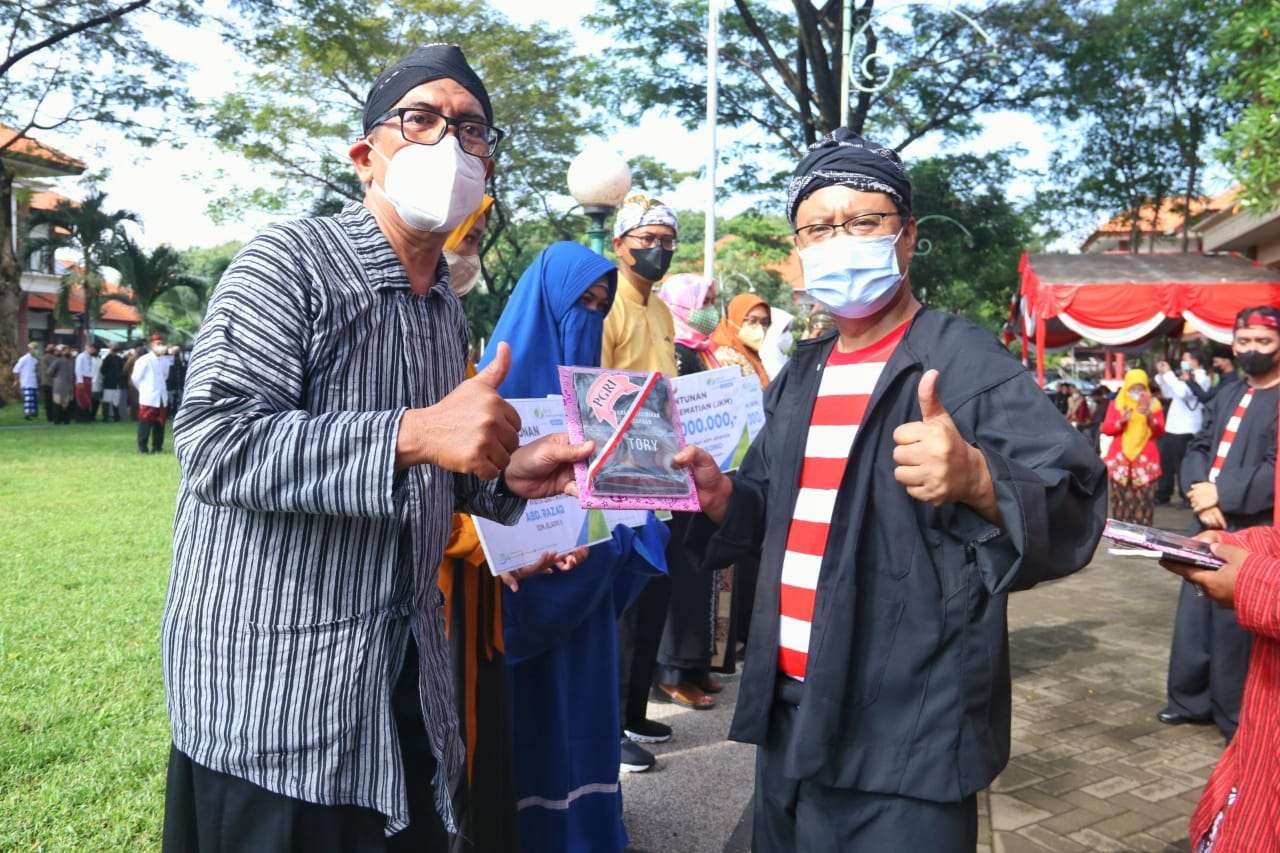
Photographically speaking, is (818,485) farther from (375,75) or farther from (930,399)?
(375,75)

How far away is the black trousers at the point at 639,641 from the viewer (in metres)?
4.43

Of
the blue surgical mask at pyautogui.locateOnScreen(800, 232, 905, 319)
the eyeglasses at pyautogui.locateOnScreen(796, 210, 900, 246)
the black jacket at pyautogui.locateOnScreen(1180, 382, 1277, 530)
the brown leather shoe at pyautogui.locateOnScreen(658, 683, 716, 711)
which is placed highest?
the eyeglasses at pyautogui.locateOnScreen(796, 210, 900, 246)

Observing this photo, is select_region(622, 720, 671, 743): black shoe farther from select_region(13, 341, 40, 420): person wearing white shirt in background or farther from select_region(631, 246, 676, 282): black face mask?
select_region(13, 341, 40, 420): person wearing white shirt in background

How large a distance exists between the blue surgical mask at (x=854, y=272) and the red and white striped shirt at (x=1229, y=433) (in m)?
3.86

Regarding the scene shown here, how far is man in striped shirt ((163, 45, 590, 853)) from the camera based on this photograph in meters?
1.52

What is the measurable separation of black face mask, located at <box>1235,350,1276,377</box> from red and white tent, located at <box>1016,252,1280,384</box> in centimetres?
885

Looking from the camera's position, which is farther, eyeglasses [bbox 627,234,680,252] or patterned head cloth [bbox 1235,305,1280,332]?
patterned head cloth [bbox 1235,305,1280,332]

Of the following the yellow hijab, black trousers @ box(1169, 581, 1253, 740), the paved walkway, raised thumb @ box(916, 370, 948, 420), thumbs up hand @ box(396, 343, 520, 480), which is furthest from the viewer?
the yellow hijab

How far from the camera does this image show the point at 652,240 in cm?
428

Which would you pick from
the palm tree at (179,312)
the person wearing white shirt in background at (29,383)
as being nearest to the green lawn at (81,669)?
the person wearing white shirt in background at (29,383)

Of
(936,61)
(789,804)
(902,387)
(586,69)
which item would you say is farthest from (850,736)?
(586,69)

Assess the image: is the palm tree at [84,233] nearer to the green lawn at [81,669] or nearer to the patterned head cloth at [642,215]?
the green lawn at [81,669]

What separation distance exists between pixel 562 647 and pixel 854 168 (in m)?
1.81

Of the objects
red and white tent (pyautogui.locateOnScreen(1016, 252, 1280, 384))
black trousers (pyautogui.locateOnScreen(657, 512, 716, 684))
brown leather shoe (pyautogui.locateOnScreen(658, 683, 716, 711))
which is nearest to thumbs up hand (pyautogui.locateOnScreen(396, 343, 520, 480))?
black trousers (pyautogui.locateOnScreen(657, 512, 716, 684))
